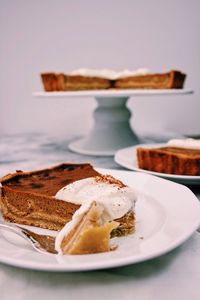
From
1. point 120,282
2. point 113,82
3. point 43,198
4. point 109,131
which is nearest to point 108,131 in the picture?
point 109,131

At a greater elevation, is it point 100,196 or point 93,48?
point 93,48

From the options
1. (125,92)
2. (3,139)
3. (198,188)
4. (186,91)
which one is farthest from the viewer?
(3,139)

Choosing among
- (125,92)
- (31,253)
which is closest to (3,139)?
(125,92)

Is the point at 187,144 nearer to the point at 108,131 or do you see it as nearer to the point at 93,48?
the point at 108,131

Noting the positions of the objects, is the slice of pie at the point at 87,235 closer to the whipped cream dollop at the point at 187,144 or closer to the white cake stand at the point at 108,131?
the whipped cream dollop at the point at 187,144

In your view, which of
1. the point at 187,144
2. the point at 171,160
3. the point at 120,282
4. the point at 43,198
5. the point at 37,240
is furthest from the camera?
the point at 187,144

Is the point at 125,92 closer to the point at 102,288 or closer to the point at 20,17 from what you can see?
the point at 102,288
